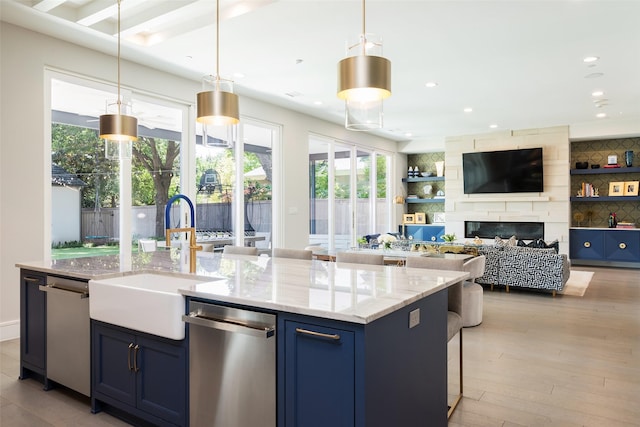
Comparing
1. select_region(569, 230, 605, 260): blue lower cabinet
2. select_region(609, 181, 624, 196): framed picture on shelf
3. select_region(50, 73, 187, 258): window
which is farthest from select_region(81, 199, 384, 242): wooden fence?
select_region(609, 181, 624, 196): framed picture on shelf

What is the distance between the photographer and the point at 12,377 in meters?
3.22

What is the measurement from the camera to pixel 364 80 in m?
2.03

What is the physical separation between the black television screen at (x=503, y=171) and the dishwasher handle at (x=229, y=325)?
8.91m

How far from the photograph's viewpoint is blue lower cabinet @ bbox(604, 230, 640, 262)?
8594mm

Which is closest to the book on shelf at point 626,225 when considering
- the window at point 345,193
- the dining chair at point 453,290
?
the window at point 345,193

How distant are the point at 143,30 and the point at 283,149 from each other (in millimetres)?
3525

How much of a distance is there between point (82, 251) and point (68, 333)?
8.28 feet

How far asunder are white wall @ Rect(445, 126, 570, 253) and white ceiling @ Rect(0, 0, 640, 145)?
7.83ft

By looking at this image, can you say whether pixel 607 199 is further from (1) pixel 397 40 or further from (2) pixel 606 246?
(1) pixel 397 40

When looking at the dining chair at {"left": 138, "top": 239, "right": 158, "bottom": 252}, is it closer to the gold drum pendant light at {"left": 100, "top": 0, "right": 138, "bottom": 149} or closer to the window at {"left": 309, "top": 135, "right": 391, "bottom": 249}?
the gold drum pendant light at {"left": 100, "top": 0, "right": 138, "bottom": 149}

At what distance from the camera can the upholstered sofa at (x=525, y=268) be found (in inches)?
230

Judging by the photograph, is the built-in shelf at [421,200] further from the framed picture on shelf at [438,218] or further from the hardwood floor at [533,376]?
the hardwood floor at [533,376]

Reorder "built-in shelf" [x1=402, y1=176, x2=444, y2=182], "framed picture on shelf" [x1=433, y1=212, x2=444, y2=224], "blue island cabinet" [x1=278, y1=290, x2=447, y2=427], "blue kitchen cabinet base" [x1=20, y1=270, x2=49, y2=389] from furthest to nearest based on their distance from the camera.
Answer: "framed picture on shelf" [x1=433, y1=212, x2=444, y2=224]
"built-in shelf" [x1=402, y1=176, x2=444, y2=182]
"blue kitchen cabinet base" [x1=20, y1=270, x2=49, y2=389]
"blue island cabinet" [x1=278, y1=290, x2=447, y2=427]

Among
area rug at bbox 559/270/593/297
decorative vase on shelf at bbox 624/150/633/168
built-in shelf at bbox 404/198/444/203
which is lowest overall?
area rug at bbox 559/270/593/297
